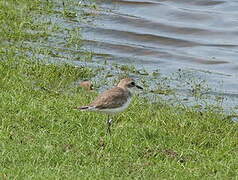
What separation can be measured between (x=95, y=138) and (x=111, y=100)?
539 millimetres

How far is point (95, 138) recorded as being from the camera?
8336 mm

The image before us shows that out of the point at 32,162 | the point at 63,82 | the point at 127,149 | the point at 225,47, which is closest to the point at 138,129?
the point at 127,149

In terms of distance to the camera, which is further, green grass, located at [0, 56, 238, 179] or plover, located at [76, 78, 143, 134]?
plover, located at [76, 78, 143, 134]

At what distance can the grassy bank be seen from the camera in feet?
24.7

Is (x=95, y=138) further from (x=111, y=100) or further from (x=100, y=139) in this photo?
(x=111, y=100)

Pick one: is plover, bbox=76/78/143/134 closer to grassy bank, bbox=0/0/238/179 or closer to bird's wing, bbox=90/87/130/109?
bird's wing, bbox=90/87/130/109

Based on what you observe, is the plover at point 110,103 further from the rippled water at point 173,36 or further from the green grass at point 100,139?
the rippled water at point 173,36

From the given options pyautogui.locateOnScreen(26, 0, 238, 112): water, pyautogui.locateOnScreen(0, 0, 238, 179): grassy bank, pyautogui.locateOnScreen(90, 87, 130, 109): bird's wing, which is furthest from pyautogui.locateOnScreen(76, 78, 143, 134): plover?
pyautogui.locateOnScreen(26, 0, 238, 112): water

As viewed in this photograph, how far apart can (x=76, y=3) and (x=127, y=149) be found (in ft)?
27.4

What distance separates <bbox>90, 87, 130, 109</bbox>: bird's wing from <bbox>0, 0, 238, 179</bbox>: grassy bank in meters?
0.29

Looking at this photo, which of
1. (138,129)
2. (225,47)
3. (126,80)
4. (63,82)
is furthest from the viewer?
(225,47)

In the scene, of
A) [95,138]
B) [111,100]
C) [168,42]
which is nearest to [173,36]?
[168,42]

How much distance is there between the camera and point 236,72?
42.2 feet

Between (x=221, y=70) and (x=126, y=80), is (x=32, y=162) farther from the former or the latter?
(x=221, y=70)
